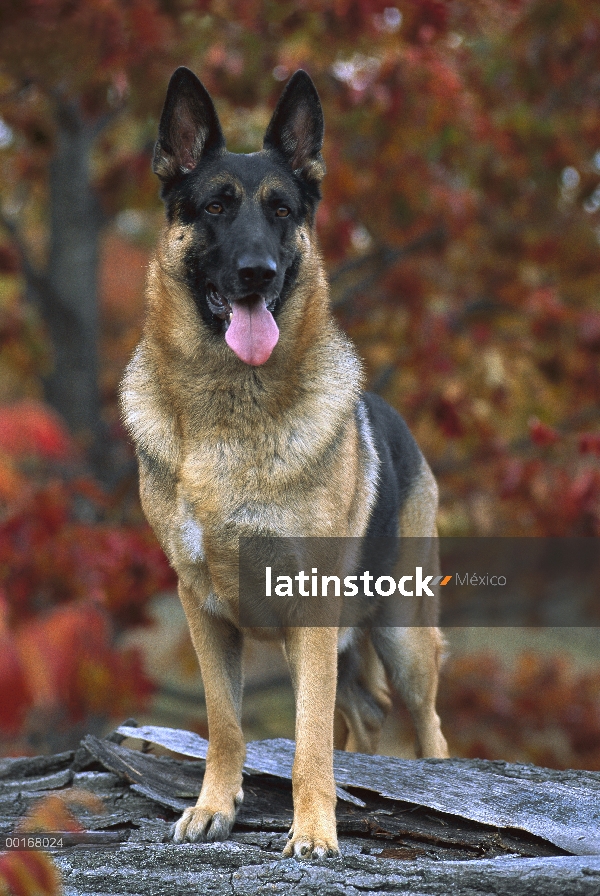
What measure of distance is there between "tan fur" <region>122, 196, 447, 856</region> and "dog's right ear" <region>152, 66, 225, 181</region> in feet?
0.83

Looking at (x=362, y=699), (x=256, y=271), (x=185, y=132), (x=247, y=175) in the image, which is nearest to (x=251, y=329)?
(x=256, y=271)

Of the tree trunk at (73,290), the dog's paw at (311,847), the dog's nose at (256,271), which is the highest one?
the tree trunk at (73,290)

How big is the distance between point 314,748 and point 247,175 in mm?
2147

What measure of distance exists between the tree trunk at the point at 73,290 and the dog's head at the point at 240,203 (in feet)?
13.2

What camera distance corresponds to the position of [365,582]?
431cm

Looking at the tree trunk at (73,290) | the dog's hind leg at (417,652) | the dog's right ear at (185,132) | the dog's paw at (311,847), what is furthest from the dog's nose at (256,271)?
the tree trunk at (73,290)

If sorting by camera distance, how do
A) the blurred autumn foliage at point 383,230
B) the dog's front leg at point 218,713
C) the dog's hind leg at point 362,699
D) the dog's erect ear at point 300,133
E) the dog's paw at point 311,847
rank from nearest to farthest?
the dog's paw at point 311,847 → the dog's front leg at point 218,713 → the dog's erect ear at point 300,133 → the dog's hind leg at point 362,699 → the blurred autumn foliage at point 383,230

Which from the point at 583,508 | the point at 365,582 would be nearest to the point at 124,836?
the point at 365,582

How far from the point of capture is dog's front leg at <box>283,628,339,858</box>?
10.9 ft

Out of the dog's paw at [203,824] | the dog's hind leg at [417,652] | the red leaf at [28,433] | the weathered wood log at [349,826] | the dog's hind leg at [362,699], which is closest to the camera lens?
the red leaf at [28,433]

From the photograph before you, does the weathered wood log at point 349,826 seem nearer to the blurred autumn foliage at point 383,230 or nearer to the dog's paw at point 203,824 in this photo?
the dog's paw at point 203,824

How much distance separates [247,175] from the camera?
3680 millimetres

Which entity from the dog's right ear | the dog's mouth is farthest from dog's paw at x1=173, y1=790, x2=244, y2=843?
the dog's right ear

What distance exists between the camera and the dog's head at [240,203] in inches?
137
